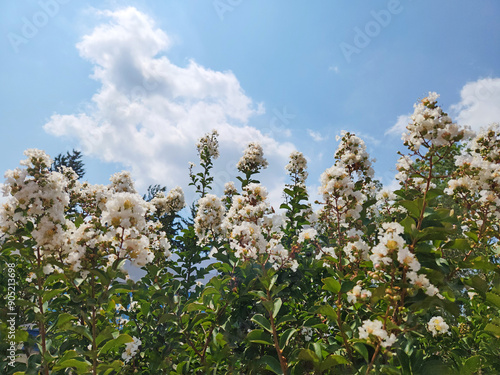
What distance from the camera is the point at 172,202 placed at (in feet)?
19.0

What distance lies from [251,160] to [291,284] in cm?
307

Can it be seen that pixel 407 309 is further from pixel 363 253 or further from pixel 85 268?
pixel 85 268

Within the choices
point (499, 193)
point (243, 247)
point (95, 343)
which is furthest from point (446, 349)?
point (95, 343)

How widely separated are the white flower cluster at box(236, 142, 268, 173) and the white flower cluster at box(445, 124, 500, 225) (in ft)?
10.9

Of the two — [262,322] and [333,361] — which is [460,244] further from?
[262,322]

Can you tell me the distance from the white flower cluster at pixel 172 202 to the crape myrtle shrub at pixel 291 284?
Result: 2632 millimetres

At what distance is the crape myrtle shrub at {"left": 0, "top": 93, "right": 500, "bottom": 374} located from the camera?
1772 mm

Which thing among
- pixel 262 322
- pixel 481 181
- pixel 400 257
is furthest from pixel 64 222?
pixel 481 181

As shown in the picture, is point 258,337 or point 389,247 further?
point 258,337

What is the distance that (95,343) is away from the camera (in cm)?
204

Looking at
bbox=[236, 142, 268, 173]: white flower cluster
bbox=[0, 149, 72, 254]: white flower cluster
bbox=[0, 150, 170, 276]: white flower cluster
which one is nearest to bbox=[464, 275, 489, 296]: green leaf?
bbox=[0, 150, 170, 276]: white flower cluster

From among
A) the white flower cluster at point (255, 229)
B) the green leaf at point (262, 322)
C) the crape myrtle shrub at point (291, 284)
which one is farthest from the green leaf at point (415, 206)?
the green leaf at point (262, 322)

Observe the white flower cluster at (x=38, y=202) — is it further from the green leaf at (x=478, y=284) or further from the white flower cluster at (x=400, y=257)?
the green leaf at (x=478, y=284)

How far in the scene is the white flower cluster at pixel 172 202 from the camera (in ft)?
18.8
